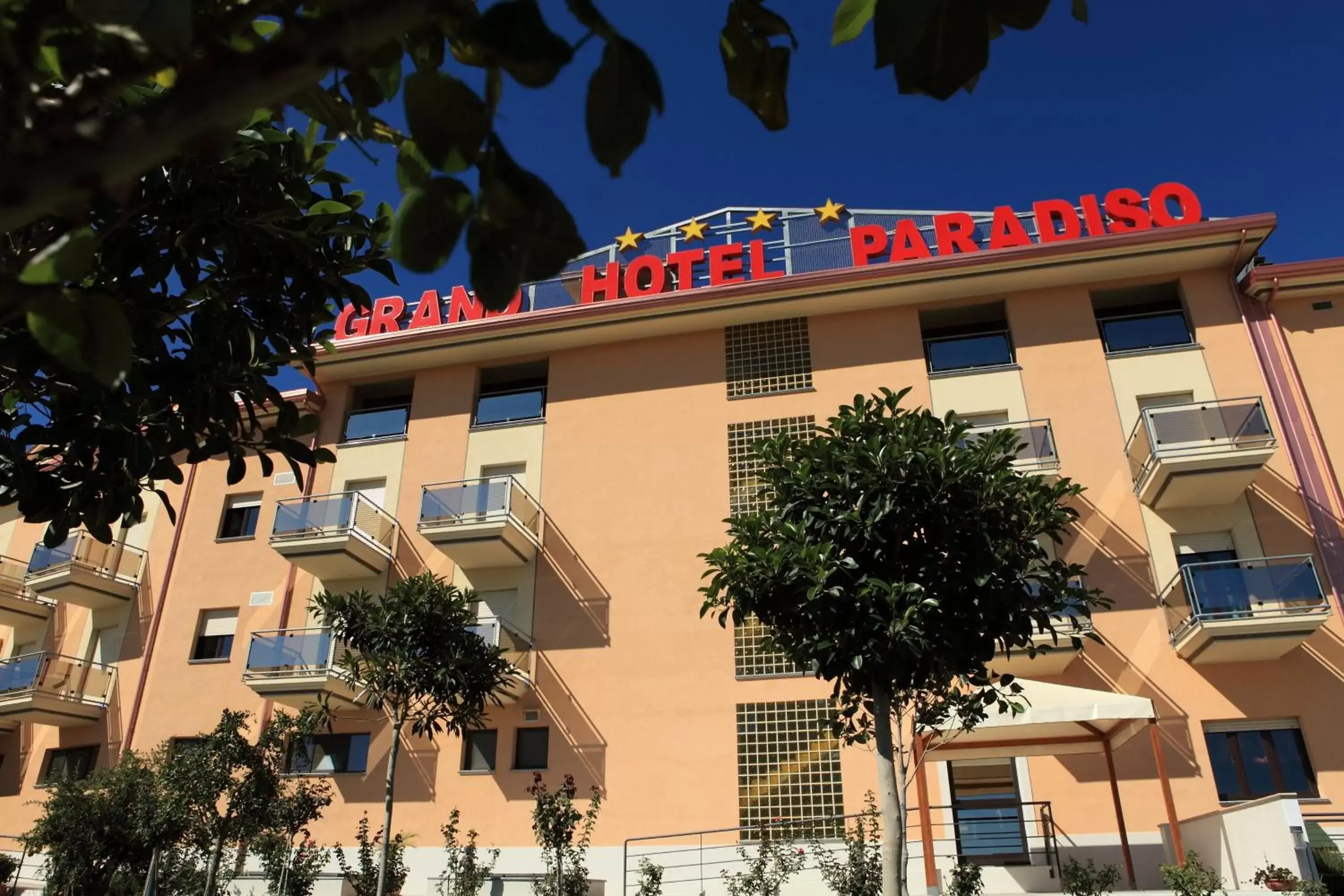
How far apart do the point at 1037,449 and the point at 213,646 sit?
60.5 ft

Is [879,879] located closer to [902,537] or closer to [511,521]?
[902,537]

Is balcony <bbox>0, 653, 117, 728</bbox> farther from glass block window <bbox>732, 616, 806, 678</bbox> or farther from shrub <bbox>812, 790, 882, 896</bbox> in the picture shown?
shrub <bbox>812, 790, 882, 896</bbox>

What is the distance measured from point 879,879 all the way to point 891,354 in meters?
11.0

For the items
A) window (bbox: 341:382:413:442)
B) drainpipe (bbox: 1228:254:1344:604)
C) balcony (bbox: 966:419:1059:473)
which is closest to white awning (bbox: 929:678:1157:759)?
balcony (bbox: 966:419:1059:473)

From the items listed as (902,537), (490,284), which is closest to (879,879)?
(902,537)

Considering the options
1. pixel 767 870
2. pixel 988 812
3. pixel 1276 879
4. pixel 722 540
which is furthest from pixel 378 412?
pixel 1276 879

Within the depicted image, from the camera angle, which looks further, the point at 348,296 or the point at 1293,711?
the point at 1293,711

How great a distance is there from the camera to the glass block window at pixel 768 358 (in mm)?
20297

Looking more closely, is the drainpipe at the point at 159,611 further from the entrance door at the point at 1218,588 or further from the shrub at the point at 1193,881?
the entrance door at the point at 1218,588

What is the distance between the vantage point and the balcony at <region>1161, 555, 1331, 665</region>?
14672 millimetres

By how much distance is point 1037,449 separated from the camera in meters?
17.2

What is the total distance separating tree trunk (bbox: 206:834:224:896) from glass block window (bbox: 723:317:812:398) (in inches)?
495

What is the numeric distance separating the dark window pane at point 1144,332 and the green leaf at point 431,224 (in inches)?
779

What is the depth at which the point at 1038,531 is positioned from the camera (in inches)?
371
